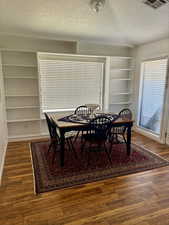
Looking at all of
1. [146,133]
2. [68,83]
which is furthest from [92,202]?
[68,83]

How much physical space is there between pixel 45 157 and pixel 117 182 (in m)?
1.40

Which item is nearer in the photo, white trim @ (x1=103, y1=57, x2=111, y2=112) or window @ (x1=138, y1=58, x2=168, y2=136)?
window @ (x1=138, y1=58, x2=168, y2=136)

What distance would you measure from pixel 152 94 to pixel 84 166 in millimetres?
2660

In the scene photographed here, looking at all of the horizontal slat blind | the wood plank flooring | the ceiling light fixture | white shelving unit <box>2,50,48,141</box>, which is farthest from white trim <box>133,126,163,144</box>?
the ceiling light fixture

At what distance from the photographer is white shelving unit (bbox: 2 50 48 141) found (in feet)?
12.1

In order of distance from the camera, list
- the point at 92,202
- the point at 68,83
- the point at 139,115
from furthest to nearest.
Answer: the point at 139,115 < the point at 68,83 < the point at 92,202

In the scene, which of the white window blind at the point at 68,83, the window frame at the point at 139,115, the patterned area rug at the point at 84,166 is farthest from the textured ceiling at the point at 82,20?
the patterned area rug at the point at 84,166

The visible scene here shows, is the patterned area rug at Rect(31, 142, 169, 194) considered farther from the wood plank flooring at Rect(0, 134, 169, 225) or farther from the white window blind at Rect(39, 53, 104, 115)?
the white window blind at Rect(39, 53, 104, 115)

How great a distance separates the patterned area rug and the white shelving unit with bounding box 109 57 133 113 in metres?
1.74

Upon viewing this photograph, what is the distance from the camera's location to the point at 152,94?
414 cm

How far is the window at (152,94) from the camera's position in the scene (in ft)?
12.6

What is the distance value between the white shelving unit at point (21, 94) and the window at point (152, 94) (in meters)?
2.79

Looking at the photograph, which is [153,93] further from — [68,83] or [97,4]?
[97,4]

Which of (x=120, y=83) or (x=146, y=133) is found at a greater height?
(x=120, y=83)
